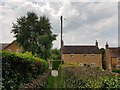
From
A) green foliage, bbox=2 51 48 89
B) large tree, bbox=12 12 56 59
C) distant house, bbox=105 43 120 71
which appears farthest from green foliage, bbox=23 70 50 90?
distant house, bbox=105 43 120 71

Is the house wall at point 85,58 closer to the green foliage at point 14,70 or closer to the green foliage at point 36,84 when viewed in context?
the green foliage at point 36,84

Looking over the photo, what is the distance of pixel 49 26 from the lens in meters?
51.8

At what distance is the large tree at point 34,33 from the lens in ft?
165

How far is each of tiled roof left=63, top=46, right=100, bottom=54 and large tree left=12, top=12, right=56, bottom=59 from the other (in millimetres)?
15003

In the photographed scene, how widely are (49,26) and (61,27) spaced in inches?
786

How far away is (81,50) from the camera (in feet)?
220

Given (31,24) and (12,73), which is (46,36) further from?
(12,73)

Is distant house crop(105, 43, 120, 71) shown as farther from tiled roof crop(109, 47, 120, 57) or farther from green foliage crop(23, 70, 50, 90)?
green foliage crop(23, 70, 50, 90)

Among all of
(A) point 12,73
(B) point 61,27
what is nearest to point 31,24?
(B) point 61,27

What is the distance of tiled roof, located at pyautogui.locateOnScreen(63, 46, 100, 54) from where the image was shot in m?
65.9

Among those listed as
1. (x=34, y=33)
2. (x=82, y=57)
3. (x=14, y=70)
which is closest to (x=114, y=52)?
(x=82, y=57)

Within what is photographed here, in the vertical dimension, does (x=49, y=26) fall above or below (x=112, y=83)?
above

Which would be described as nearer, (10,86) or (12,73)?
(10,86)

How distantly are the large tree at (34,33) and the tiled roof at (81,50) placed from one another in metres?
15.0
